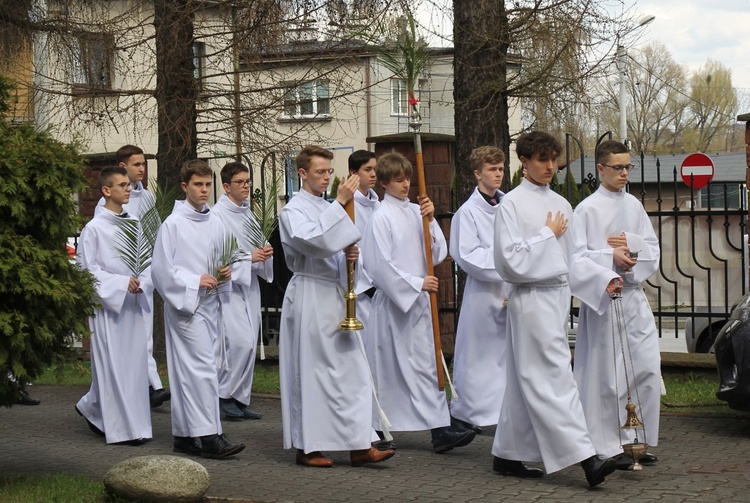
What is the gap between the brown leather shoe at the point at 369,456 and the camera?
8320 millimetres

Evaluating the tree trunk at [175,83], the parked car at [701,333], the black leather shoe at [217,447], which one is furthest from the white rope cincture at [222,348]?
the parked car at [701,333]

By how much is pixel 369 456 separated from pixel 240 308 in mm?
3079

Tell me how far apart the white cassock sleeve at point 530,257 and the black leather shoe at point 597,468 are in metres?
1.13

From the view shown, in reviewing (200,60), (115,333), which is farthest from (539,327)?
(200,60)

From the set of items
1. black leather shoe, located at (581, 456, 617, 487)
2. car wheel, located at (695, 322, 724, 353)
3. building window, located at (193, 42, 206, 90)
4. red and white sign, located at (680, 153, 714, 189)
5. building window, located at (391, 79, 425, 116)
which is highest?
building window, located at (193, 42, 206, 90)

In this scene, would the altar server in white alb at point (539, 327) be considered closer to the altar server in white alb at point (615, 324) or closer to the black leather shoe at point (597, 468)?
the black leather shoe at point (597, 468)

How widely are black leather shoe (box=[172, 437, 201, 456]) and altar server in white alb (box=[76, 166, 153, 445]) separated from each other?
0.67 m

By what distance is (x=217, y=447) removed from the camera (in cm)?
873

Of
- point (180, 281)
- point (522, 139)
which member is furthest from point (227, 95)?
point (522, 139)

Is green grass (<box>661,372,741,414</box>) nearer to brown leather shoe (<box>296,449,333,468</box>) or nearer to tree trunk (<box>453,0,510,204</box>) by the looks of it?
tree trunk (<box>453,0,510,204</box>)

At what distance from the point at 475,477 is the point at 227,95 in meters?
7.57

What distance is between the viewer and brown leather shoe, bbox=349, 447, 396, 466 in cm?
832

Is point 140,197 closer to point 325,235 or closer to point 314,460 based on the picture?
point 325,235

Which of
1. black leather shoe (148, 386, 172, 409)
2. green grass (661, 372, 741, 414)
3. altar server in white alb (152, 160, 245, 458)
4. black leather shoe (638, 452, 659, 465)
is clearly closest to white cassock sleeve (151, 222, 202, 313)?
altar server in white alb (152, 160, 245, 458)
